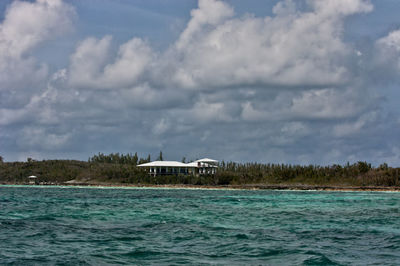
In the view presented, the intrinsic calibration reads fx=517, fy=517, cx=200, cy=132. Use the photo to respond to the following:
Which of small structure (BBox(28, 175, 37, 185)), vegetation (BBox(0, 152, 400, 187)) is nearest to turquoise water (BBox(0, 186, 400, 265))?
vegetation (BBox(0, 152, 400, 187))

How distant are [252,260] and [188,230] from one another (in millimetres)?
10155

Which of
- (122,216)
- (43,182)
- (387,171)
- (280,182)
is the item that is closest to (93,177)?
(43,182)

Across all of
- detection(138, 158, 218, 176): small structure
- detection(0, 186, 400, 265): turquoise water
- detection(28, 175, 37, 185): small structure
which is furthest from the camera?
detection(28, 175, 37, 185): small structure

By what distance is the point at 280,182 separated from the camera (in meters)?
163

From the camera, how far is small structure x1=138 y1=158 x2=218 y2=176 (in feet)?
558

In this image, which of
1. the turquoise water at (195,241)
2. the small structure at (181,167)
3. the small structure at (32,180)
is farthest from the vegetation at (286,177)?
the turquoise water at (195,241)

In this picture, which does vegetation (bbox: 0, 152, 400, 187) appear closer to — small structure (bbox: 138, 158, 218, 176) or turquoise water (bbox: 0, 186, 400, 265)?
small structure (bbox: 138, 158, 218, 176)

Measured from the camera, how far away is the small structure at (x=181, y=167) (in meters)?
170

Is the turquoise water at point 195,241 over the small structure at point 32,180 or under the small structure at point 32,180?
under

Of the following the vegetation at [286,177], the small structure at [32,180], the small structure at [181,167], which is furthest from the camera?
the small structure at [32,180]

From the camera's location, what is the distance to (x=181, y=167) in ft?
569

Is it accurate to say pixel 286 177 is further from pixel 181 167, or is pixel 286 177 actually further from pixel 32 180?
pixel 32 180

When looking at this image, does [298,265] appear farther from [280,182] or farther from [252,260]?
[280,182]

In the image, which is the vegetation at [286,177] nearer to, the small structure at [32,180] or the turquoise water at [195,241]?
the small structure at [32,180]
